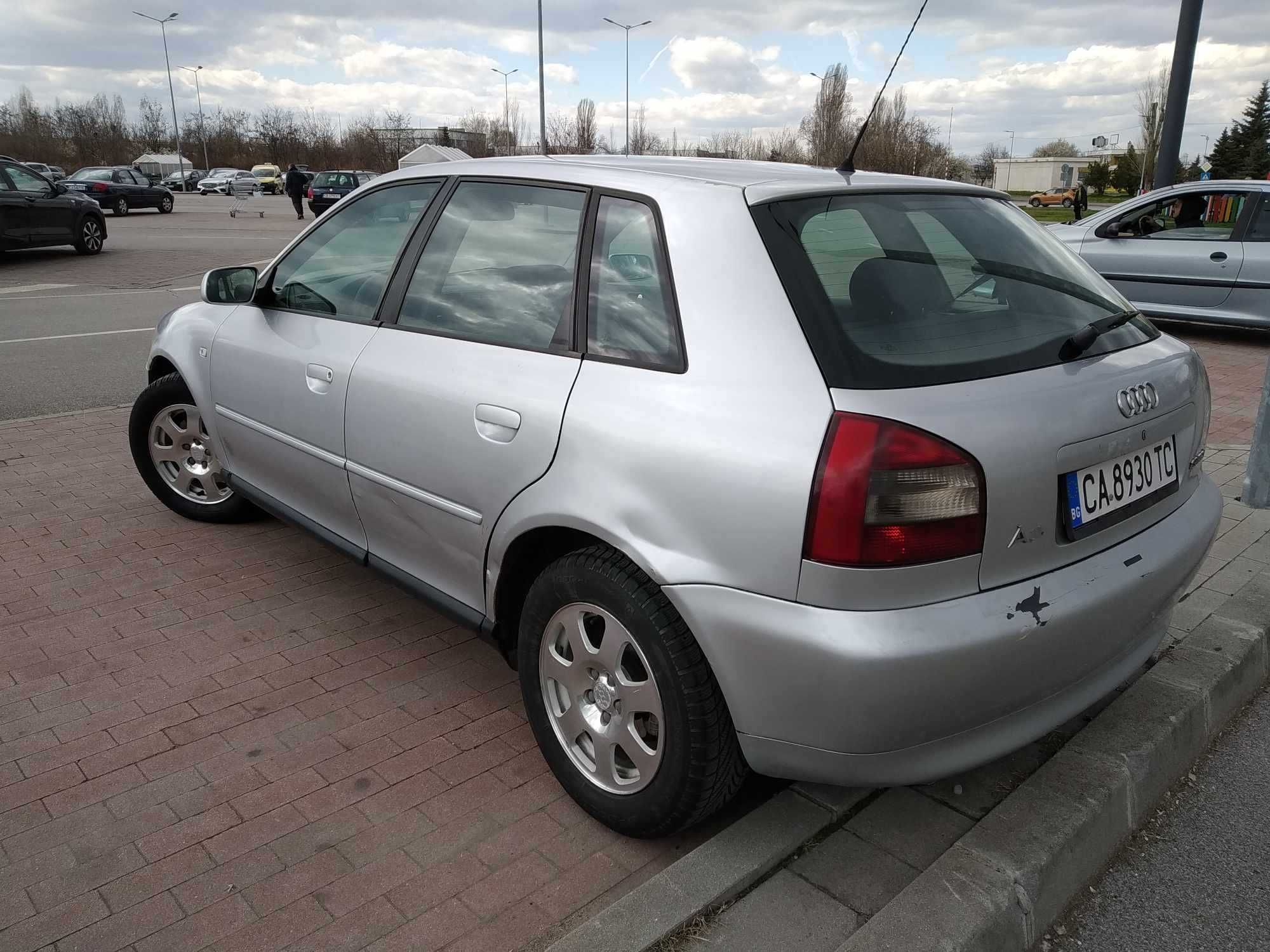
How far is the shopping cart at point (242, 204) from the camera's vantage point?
33.8m

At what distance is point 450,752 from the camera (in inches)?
117

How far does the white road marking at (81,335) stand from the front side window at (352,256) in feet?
24.5

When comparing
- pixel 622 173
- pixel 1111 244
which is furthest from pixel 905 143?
pixel 622 173

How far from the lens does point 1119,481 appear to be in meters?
2.36

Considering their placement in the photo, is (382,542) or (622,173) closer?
(622,173)

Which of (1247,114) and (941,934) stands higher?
(1247,114)

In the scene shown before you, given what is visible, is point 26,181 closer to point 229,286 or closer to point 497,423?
point 229,286

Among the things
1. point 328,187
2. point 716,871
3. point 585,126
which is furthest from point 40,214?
point 585,126

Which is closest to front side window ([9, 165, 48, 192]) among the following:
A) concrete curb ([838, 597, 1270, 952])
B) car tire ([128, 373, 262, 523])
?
car tire ([128, 373, 262, 523])

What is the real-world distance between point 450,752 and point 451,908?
69 cm

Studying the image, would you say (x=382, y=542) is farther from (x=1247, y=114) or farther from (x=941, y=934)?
(x=1247, y=114)

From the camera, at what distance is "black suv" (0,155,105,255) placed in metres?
16.5

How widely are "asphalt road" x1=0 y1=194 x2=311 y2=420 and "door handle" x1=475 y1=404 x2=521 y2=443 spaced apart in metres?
5.68

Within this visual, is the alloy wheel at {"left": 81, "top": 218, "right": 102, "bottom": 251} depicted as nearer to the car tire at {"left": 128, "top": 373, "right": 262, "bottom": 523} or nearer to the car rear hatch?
the car tire at {"left": 128, "top": 373, "right": 262, "bottom": 523}
